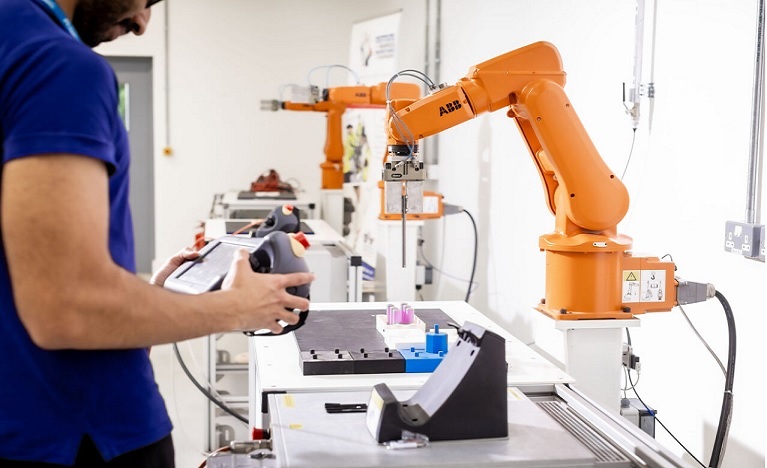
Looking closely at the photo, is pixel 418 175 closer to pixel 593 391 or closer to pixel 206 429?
pixel 593 391

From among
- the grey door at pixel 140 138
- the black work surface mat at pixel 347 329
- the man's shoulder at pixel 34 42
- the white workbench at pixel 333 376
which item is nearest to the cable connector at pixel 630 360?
the white workbench at pixel 333 376

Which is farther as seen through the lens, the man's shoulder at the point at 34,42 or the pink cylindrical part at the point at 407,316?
the pink cylindrical part at the point at 407,316

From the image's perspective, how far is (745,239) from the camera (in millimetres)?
2049

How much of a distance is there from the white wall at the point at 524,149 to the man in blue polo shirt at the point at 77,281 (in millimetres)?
1504

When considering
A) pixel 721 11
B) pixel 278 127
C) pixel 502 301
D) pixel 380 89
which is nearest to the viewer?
pixel 721 11

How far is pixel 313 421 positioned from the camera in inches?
51.4

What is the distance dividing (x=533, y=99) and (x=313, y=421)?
2.89 ft

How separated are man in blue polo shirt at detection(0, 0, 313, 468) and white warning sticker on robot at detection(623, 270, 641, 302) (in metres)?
0.95

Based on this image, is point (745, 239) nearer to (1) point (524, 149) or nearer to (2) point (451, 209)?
(1) point (524, 149)

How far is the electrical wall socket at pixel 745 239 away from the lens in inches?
79.3

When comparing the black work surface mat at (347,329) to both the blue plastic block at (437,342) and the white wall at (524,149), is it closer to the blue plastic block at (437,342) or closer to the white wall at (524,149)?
the blue plastic block at (437,342)

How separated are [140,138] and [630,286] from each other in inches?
239

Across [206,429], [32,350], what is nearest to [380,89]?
[206,429]

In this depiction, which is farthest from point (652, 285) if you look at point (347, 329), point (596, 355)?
point (347, 329)
